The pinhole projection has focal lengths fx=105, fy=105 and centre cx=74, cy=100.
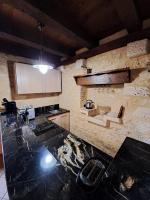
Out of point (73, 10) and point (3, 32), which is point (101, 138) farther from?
point (3, 32)

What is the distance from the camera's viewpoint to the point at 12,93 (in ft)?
8.20

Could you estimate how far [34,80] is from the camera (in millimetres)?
2572

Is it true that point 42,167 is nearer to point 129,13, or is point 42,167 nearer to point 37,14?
point 37,14

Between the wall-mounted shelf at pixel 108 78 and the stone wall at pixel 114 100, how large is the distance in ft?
0.39

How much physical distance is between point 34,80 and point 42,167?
216cm

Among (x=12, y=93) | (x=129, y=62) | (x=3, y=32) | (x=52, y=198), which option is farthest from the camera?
(x=12, y=93)

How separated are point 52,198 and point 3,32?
1.95 meters

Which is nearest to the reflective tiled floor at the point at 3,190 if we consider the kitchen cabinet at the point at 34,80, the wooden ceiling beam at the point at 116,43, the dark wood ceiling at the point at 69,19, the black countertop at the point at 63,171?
the black countertop at the point at 63,171

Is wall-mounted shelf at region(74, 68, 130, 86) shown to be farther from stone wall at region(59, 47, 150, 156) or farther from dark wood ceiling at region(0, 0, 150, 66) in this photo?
dark wood ceiling at region(0, 0, 150, 66)

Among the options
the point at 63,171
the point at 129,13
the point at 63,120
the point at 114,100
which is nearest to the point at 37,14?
the point at 129,13

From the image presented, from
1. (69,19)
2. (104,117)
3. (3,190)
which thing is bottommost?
(3,190)

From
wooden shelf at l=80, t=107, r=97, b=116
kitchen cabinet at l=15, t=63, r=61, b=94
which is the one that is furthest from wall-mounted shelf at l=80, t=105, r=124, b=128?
kitchen cabinet at l=15, t=63, r=61, b=94

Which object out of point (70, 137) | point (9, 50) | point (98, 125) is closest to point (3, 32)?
point (9, 50)

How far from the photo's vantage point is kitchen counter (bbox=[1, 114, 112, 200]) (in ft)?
2.05
